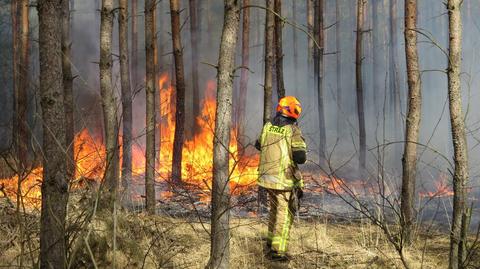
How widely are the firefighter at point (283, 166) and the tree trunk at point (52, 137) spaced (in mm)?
3173

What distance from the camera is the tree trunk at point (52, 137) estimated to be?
119 inches

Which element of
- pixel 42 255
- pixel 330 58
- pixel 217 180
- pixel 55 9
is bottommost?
pixel 42 255

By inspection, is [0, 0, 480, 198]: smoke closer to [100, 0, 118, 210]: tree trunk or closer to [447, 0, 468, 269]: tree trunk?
→ [100, 0, 118, 210]: tree trunk

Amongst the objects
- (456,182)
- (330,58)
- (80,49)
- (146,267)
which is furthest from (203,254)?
(330,58)

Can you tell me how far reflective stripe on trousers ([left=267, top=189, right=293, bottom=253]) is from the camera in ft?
19.1

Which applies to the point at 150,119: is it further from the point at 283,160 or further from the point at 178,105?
the point at 178,105

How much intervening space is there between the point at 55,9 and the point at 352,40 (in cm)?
4405

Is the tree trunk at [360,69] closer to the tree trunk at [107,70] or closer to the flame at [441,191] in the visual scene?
the flame at [441,191]

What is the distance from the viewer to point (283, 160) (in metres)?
5.95

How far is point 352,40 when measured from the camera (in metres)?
44.8

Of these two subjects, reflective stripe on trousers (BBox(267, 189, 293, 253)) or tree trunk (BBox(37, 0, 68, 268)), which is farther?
reflective stripe on trousers (BBox(267, 189, 293, 253))

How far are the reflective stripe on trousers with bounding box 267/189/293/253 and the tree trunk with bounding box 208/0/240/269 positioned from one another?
134 cm

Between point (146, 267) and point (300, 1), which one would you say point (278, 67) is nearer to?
point (146, 267)

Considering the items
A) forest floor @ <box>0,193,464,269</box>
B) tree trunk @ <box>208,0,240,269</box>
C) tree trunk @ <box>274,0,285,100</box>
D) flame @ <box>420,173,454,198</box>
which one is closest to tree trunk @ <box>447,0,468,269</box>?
flame @ <box>420,173,454,198</box>
